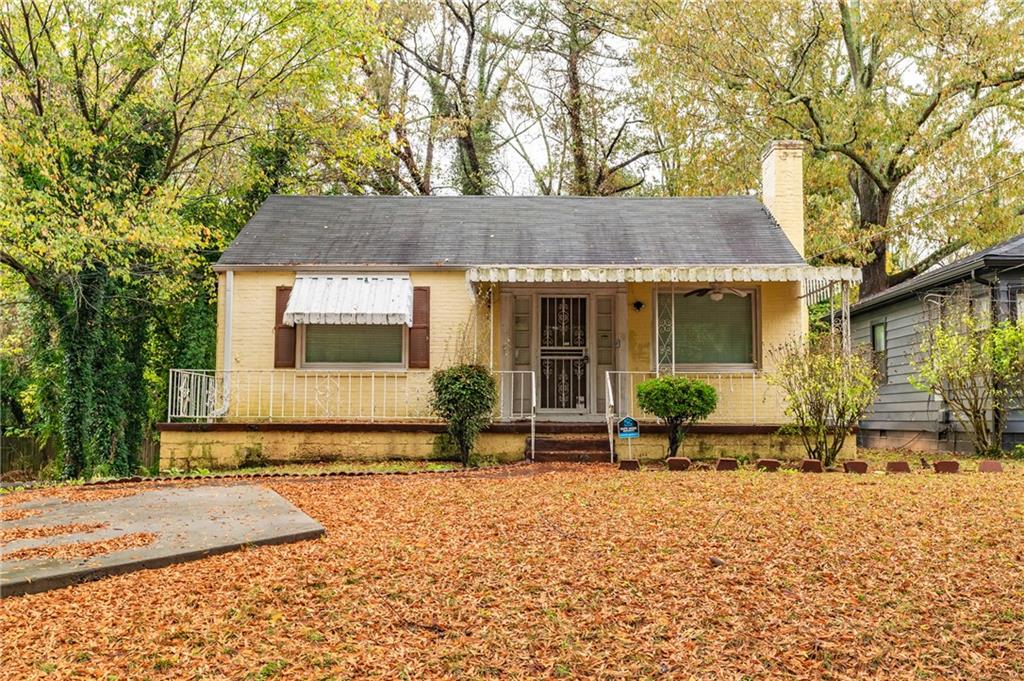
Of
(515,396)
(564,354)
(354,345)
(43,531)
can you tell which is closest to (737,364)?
(564,354)

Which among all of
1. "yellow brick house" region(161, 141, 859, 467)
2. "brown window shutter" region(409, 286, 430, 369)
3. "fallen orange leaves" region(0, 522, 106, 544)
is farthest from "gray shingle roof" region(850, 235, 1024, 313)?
"fallen orange leaves" region(0, 522, 106, 544)

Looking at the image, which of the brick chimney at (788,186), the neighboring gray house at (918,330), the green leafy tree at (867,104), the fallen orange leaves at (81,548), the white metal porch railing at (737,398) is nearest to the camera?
the fallen orange leaves at (81,548)

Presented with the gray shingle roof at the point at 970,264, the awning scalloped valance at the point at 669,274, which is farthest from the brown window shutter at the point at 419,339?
the gray shingle roof at the point at 970,264

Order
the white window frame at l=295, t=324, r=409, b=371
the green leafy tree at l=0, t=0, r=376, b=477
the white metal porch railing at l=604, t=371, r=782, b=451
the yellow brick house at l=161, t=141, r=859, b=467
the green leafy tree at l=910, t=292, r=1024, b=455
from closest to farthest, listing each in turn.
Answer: the yellow brick house at l=161, t=141, r=859, b=467 < the green leafy tree at l=0, t=0, r=376, b=477 < the green leafy tree at l=910, t=292, r=1024, b=455 < the white metal porch railing at l=604, t=371, r=782, b=451 < the white window frame at l=295, t=324, r=409, b=371

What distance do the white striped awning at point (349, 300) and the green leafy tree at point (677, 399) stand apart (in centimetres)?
352

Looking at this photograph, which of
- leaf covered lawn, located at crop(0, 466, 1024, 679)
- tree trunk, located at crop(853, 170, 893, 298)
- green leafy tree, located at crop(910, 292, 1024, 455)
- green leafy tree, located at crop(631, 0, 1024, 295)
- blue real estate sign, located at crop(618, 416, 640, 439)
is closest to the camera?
leaf covered lawn, located at crop(0, 466, 1024, 679)

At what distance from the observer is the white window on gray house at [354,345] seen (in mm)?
11273

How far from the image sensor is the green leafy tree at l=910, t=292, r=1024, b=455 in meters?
10.8

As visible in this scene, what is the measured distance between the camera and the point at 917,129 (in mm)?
16391

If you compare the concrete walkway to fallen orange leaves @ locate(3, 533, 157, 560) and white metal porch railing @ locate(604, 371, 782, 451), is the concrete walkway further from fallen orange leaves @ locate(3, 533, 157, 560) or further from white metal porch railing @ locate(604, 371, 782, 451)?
white metal porch railing @ locate(604, 371, 782, 451)

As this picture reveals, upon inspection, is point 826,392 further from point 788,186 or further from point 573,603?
point 573,603

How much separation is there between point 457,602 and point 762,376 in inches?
321

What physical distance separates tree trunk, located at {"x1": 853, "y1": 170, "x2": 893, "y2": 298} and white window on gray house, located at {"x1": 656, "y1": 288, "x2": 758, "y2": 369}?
26.0 feet

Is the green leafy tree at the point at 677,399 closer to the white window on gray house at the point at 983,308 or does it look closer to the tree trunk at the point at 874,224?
the white window on gray house at the point at 983,308
